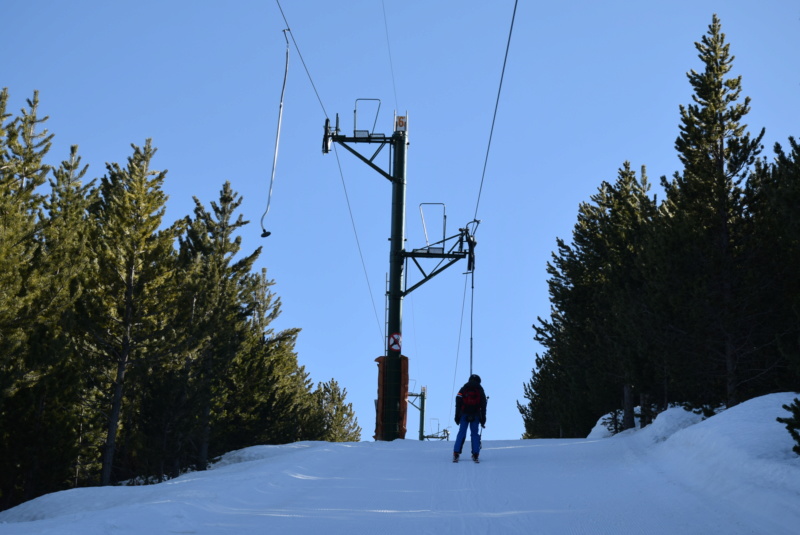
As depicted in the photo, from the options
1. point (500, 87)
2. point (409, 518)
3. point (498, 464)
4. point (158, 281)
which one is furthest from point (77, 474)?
point (409, 518)

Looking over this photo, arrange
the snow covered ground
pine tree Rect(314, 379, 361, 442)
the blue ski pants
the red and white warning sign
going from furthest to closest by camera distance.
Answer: pine tree Rect(314, 379, 361, 442) → the red and white warning sign → the blue ski pants → the snow covered ground

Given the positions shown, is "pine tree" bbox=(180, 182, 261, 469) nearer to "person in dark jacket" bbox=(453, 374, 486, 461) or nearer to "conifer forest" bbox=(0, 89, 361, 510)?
"conifer forest" bbox=(0, 89, 361, 510)

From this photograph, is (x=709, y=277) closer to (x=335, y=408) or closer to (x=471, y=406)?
(x=471, y=406)

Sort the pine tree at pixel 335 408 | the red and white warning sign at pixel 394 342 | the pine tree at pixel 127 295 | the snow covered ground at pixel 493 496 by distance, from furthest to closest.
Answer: the pine tree at pixel 335 408 < the red and white warning sign at pixel 394 342 < the pine tree at pixel 127 295 < the snow covered ground at pixel 493 496

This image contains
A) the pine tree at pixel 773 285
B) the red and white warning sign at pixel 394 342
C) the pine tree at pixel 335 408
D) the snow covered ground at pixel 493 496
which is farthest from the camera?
the pine tree at pixel 335 408

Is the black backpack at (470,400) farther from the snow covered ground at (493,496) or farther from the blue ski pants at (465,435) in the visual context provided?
the snow covered ground at (493,496)

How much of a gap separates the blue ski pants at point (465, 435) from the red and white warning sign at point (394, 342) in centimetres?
1105

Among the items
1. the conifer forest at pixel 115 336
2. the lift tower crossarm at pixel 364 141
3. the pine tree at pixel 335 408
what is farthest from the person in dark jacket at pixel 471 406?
the pine tree at pixel 335 408

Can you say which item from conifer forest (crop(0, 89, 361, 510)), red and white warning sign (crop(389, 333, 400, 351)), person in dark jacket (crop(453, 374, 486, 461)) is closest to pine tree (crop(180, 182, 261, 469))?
conifer forest (crop(0, 89, 361, 510))

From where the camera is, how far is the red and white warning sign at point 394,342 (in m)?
26.1

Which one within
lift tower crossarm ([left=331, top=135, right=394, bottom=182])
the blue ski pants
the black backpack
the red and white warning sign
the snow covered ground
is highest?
lift tower crossarm ([left=331, top=135, right=394, bottom=182])

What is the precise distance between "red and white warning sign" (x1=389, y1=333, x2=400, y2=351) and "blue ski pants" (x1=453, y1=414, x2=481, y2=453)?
1105 cm

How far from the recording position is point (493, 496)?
32.8ft

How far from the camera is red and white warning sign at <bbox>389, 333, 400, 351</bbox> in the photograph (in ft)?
85.5
